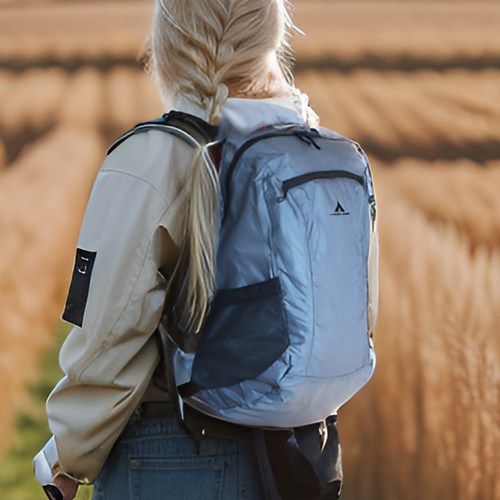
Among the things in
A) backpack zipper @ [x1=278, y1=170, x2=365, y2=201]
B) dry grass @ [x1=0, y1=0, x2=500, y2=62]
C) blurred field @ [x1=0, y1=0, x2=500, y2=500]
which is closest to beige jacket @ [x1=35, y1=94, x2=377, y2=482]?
backpack zipper @ [x1=278, y1=170, x2=365, y2=201]

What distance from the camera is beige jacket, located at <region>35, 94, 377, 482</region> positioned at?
1249 millimetres

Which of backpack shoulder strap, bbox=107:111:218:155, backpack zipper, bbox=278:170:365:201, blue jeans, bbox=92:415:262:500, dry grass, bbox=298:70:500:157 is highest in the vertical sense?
backpack shoulder strap, bbox=107:111:218:155

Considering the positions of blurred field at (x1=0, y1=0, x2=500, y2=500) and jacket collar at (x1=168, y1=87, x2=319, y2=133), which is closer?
jacket collar at (x1=168, y1=87, x2=319, y2=133)

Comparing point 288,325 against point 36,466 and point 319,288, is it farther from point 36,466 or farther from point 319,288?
point 36,466

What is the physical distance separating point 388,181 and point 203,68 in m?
1.75

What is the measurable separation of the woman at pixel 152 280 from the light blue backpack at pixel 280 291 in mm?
36

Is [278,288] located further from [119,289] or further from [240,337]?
[119,289]

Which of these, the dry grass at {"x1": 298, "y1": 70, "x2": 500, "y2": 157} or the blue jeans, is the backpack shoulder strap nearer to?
the blue jeans

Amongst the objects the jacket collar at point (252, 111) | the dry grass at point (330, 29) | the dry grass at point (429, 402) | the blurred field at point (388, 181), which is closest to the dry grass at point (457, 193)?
the blurred field at point (388, 181)

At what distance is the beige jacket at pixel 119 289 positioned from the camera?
1.25 metres

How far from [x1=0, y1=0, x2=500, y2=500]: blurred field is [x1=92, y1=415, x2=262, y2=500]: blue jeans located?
1502 mm

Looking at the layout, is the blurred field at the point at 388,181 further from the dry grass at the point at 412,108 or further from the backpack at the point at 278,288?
the backpack at the point at 278,288

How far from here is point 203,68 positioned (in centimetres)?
132

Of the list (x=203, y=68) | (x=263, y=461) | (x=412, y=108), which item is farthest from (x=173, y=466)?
(x=412, y=108)
